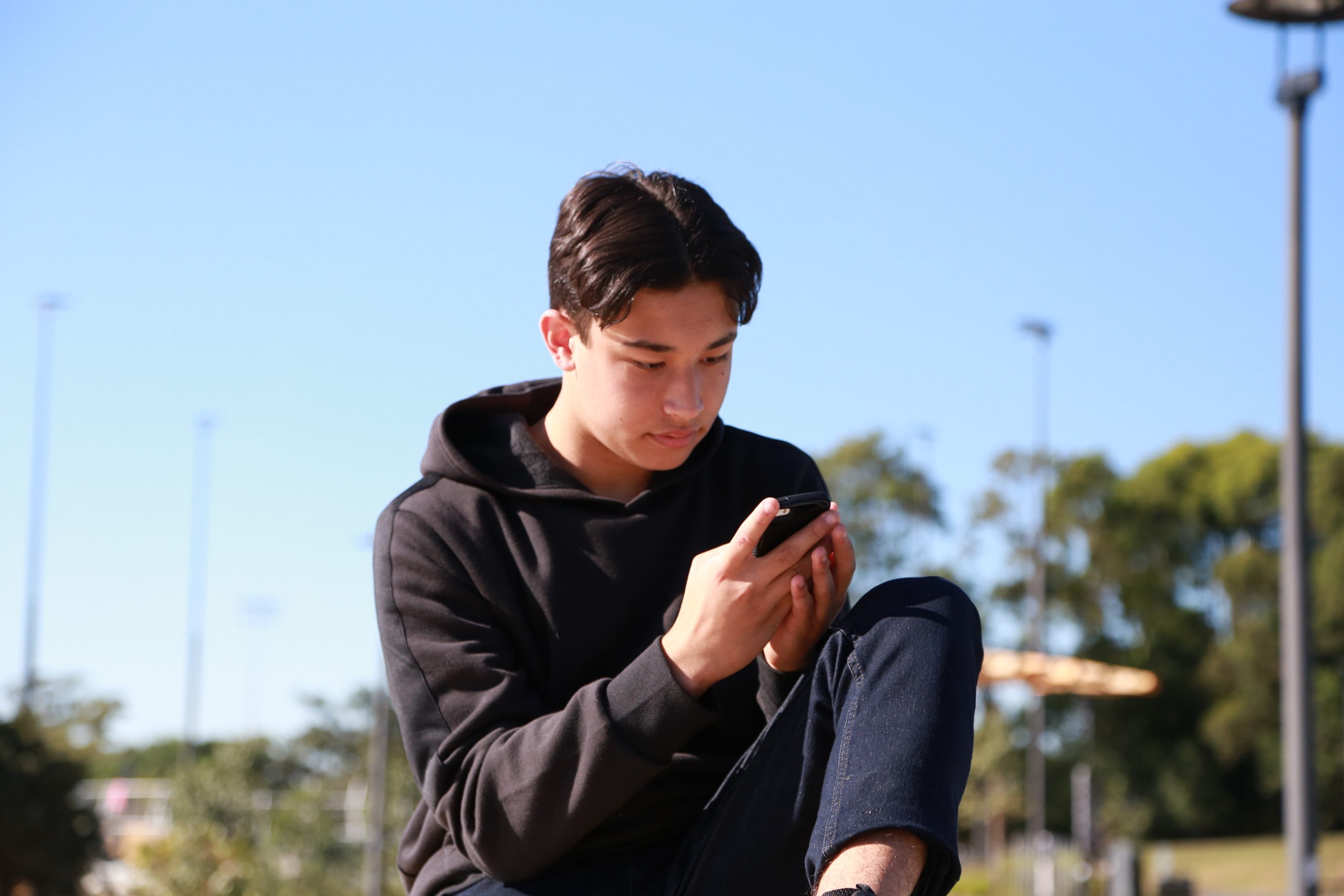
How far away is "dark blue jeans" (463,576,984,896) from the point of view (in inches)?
76.6

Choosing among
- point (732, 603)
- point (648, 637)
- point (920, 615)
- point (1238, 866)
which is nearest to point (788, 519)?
point (732, 603)

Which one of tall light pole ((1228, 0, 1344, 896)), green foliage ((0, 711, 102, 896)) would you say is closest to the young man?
tall light pole ((1228, 0, 1344, 896))

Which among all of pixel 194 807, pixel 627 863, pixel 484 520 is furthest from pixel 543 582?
pixel 194 807

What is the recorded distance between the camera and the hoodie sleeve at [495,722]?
2271 mm

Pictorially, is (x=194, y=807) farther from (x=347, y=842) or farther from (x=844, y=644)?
(x=844, y=644)

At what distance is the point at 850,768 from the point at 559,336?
116 centimetres

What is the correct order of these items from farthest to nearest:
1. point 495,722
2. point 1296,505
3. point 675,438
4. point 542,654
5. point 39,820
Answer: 1. point 39,820
2. point 1296,505
3. point 542,654
4. point 675,438
5. point 495,722

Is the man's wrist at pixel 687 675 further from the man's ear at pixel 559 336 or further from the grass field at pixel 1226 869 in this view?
the grass field at pixel 1226 869

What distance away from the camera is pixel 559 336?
9.14 feet

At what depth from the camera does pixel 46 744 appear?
792 inches

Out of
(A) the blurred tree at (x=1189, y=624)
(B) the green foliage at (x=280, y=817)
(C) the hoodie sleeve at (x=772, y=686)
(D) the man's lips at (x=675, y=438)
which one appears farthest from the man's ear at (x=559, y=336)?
(A) the blurred tree at (x=1189, y=624)

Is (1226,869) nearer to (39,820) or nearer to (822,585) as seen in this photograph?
(39,820)

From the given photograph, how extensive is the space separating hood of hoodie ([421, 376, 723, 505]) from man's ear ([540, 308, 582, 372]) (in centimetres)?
21

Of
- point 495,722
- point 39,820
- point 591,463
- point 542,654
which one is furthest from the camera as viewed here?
point 39,820
